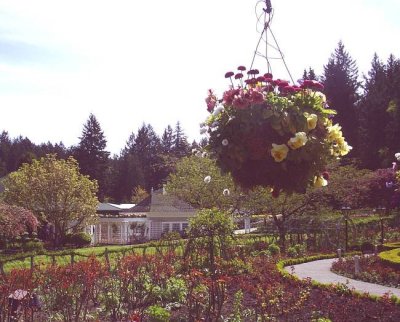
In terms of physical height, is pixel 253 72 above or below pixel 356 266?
above

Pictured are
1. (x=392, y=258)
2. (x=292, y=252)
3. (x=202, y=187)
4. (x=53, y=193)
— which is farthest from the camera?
(x=53, y=193)

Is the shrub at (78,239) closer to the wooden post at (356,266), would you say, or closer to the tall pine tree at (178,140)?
the wooden post at (356,266)

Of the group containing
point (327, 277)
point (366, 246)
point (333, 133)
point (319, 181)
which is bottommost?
point (327, 277)

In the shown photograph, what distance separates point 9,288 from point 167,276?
4.24m

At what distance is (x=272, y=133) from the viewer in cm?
366

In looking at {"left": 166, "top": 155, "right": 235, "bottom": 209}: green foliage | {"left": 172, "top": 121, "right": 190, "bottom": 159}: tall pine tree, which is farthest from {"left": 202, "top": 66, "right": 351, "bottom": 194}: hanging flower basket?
{"left": 172, "top": 121, "right": 190, "bottom": 159}: tall pine tree

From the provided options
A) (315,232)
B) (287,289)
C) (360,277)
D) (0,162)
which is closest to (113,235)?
(315,232)

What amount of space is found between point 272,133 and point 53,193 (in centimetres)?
2679

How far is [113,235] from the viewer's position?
117 ft

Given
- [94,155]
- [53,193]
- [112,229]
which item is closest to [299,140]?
[53,193]

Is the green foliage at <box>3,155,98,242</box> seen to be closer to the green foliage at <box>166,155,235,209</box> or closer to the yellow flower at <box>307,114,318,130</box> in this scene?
the green foliage at <box>166,155,235,209</box>

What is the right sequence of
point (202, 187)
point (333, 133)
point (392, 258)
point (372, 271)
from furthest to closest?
point (202, 187)
point (392, 258)
point (372, 271)
point (333, 133)

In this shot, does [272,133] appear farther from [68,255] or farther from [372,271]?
[68,255]

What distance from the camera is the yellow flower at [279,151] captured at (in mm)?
3574
